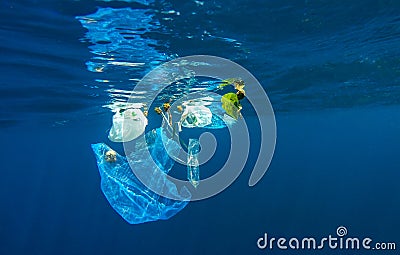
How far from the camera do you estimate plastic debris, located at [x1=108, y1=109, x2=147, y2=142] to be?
6180 millimetres

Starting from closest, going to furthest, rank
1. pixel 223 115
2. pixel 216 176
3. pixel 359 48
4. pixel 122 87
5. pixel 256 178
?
pixel 256 178
pixel 216 176
pixel 223 115
pixel 359 48
pixel 122 87

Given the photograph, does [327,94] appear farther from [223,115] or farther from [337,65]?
[223,115]

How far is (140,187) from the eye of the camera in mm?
5680

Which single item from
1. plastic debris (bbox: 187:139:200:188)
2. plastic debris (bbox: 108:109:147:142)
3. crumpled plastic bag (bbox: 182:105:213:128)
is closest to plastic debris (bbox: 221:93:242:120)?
plastic debris (bbox: 187:139:200:188)

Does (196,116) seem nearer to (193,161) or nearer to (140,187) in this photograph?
(193,161)

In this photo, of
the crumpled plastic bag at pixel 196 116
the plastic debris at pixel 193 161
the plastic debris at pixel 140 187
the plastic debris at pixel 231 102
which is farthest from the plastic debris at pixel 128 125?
the plastic debris at pixel 231 102

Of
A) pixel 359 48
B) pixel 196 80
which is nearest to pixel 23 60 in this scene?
pixel 196 80

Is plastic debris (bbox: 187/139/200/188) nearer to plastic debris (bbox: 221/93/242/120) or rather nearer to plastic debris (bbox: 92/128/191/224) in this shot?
plastic debris (bbox: 92/128/191/224)

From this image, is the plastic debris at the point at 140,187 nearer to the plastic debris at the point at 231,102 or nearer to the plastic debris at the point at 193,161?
the plastic debris at the point at 193,161

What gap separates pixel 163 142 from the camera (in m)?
5.88

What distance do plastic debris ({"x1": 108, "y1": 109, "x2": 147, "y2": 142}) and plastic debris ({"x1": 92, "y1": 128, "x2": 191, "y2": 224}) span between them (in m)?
0.44

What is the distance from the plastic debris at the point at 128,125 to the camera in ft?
20.3

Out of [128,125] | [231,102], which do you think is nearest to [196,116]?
[128,125]

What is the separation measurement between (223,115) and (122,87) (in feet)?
32.4
